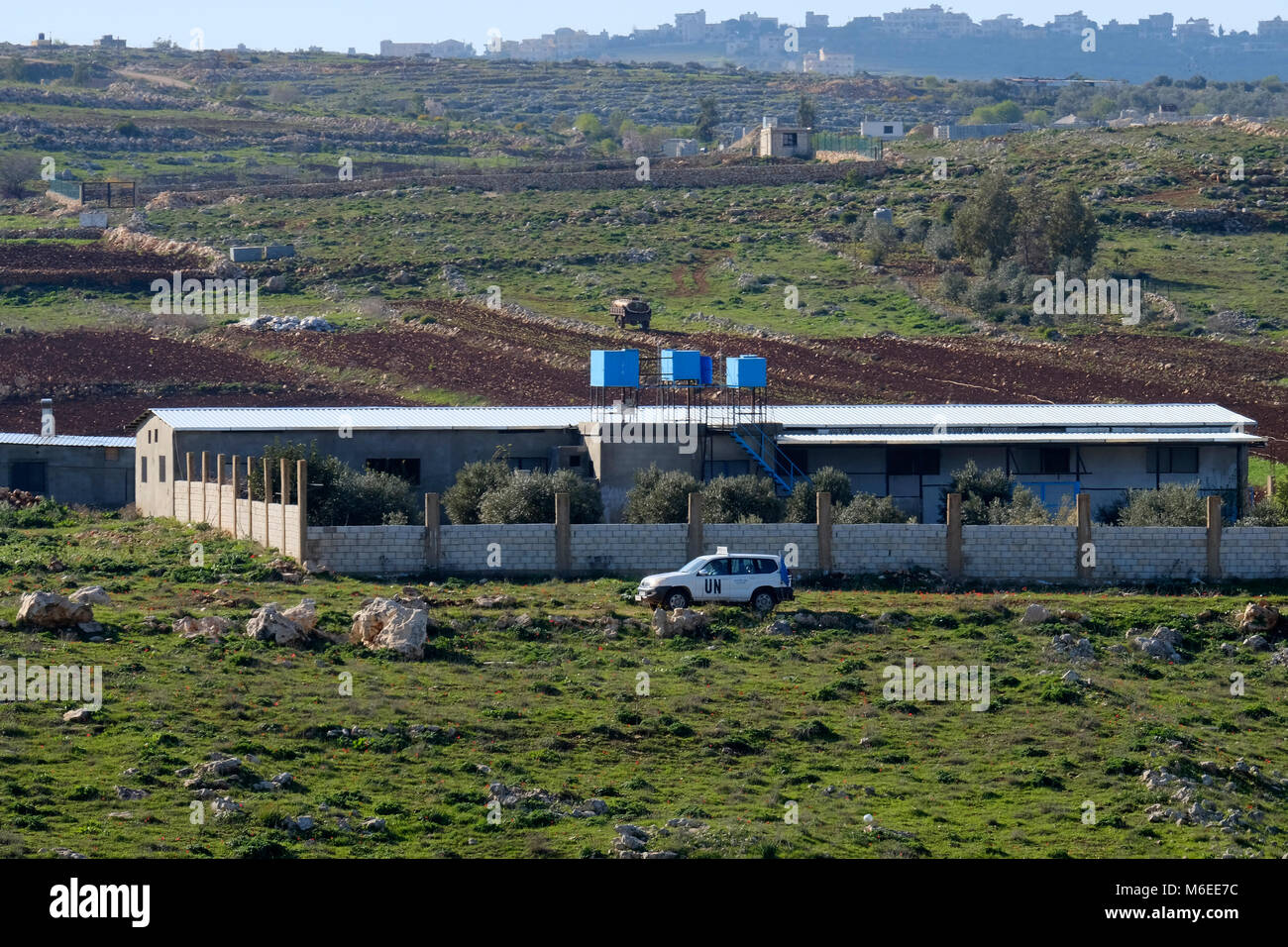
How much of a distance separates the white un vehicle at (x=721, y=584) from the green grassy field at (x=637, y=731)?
0.65 metres

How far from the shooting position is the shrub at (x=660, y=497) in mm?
43281

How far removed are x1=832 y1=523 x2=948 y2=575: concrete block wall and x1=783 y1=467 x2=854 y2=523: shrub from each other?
3984mm

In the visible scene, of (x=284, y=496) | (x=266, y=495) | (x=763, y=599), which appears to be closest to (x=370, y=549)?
(x=284, y=496)

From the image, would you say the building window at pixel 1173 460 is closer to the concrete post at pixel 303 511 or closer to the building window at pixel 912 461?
the building window at pixel 912 461

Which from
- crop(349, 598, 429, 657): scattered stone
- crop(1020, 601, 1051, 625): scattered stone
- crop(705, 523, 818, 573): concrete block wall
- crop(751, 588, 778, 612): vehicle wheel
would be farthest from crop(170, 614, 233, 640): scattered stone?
crop(1020, 601, 1051, 625): scattered stone

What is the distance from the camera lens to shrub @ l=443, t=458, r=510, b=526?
4456cm

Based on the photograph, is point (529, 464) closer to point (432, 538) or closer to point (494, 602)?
point (432, 538)

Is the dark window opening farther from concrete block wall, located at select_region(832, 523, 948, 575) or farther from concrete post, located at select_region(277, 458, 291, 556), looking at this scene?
concrete block wall, located at select_region(832, 523, 948, 575)

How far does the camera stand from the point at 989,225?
3775 inches

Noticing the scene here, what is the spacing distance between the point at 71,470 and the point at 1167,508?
108ft

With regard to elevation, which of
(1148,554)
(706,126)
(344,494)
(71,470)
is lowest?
(71,470)

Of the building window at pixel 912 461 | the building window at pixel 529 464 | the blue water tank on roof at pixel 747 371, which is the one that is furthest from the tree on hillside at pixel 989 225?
the building window at pixel 529 464

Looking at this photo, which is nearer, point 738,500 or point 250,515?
point 250,515
